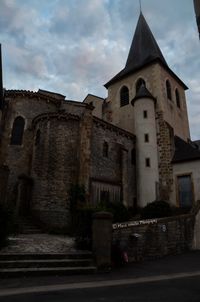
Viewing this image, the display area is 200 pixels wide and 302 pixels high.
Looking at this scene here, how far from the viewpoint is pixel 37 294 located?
514 cm

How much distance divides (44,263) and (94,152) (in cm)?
1246

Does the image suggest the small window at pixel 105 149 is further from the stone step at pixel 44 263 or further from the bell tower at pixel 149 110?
the stone step at pixel 44 263

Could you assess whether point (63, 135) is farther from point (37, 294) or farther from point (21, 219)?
point (37, 294)

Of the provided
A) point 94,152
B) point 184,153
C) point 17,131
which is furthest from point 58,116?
point 184,153

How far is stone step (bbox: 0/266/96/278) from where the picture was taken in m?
6.98

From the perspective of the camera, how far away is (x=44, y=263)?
7.68 metres

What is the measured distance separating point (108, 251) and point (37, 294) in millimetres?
3469

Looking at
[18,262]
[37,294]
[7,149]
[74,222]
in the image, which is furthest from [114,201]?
[37,294]

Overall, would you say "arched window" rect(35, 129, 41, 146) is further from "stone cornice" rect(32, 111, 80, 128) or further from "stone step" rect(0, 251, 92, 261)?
"stone step" rect(0, 251, 92, 261)

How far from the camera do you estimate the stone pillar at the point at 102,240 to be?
804cm

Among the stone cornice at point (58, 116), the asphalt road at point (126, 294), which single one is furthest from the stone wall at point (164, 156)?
the asphalt road at point (126, 294)

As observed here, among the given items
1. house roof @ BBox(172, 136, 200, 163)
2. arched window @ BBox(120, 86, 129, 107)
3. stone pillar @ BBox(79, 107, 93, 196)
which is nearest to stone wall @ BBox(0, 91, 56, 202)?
Result: stone pillar @ BBox(79, 107, 93, 196)

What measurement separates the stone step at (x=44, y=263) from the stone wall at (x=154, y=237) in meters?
2.08

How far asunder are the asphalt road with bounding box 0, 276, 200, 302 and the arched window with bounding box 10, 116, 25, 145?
17042mm
